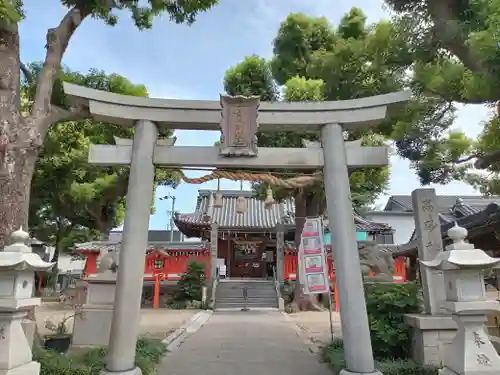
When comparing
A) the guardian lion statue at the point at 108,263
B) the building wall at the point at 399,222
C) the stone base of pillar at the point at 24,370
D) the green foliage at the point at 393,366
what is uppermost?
the building wall at the point at 399,222

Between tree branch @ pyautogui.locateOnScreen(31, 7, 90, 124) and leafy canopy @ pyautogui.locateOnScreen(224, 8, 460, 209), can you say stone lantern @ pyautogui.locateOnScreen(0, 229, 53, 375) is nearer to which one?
tree branch @ pyautogui.locateOnScreen(31, 7, 90, 124)

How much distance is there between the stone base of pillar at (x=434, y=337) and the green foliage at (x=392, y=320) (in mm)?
484

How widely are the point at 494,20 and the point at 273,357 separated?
6.41m

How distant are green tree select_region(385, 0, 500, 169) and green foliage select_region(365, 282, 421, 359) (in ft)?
9.04

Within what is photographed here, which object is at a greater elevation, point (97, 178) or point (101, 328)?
point (97, 178)

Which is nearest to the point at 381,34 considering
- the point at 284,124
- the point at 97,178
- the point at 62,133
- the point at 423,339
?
the point at 284,124

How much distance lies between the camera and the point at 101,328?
25.9 feet

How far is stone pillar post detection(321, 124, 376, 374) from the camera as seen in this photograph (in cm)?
531

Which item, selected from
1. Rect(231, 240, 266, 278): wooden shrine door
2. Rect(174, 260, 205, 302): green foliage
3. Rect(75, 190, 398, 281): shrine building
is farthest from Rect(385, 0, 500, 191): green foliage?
Rect(231, 240, 266, 278): wooden shrine door

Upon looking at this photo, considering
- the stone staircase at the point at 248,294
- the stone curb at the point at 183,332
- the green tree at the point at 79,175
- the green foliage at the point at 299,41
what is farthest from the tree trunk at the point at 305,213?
the green tree at the point at 79,175

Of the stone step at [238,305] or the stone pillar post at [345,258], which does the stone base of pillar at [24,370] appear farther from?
the stone step at [238,305]

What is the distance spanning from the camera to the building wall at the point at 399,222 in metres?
38.5

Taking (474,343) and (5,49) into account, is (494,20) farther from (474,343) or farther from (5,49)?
(5,49)

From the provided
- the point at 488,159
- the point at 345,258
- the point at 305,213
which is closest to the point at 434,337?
the point at 345,258
